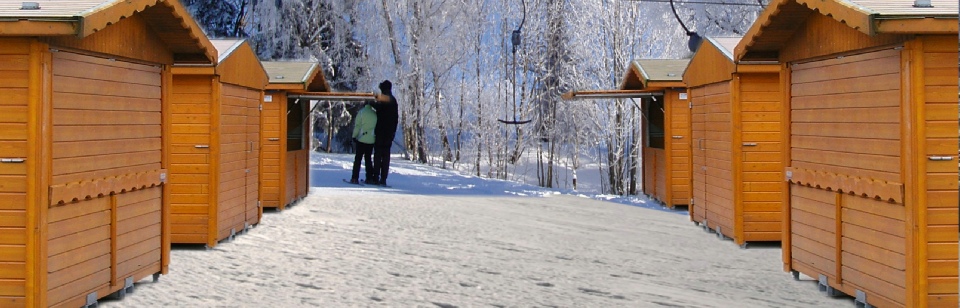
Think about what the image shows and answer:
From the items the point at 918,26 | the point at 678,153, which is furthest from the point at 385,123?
the point at 918,26

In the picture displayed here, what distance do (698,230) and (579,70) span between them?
523 inches

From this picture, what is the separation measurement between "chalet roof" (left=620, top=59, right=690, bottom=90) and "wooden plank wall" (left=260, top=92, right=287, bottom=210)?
6227 mm

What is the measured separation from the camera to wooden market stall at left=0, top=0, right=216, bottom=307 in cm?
641

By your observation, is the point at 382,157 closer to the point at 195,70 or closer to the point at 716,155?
the point at 716,155

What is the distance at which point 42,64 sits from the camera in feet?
21.1

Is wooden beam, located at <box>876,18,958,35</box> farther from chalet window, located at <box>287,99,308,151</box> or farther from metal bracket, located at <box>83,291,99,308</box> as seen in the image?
chalet window, located at <box>287,99,308,151</box>

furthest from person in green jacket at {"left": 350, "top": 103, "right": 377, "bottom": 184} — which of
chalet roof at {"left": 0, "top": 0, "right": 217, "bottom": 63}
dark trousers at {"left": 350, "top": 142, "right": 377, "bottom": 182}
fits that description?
chalet roof at {"left": 0, "top": 0, "right": 217, "bottom": 63}

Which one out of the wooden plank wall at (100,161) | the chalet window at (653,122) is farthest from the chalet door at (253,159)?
the chalet window at (653,122)

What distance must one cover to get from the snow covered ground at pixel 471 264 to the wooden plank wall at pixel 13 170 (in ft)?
4.20

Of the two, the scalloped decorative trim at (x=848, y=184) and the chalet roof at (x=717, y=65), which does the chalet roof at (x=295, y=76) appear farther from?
the scalloped decorative trim at (x=848, y=184)

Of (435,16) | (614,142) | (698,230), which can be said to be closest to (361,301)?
(698,230)

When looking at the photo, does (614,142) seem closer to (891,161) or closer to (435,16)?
(435,16)

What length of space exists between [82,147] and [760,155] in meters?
7.60

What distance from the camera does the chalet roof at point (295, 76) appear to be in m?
15.2
